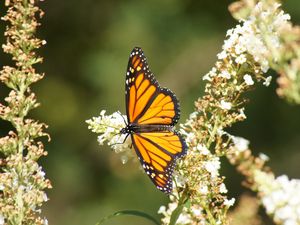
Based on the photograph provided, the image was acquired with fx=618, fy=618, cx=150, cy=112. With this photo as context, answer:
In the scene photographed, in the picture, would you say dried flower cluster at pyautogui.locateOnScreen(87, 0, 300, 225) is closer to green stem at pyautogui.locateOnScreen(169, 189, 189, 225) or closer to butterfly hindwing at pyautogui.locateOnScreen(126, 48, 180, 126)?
green stem at pyautogui.locateOnScreen(169, 189, 189, 225)

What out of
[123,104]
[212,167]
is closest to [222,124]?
[212,167]

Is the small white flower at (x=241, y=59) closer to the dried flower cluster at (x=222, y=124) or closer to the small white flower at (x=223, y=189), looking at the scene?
the dried flower cluster at (x=222, y=124)

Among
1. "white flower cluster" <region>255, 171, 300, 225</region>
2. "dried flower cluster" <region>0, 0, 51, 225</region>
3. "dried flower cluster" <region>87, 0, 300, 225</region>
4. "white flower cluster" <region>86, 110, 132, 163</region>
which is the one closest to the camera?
"white flower cluster" <region>255, 171, 300, 225</region>

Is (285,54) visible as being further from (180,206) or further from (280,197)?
(180,206)

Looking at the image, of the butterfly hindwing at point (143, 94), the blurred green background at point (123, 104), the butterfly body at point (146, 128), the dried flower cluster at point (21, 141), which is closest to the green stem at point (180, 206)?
the dried flower cluster at point (21, 141)

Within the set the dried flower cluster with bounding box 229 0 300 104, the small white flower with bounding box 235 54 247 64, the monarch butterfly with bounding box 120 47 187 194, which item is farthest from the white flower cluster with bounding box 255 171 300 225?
the monarch butterfly with bounding box 120 47 187 194

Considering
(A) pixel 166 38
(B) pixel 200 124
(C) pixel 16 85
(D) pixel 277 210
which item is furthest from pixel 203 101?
(A) pixel 166 38
